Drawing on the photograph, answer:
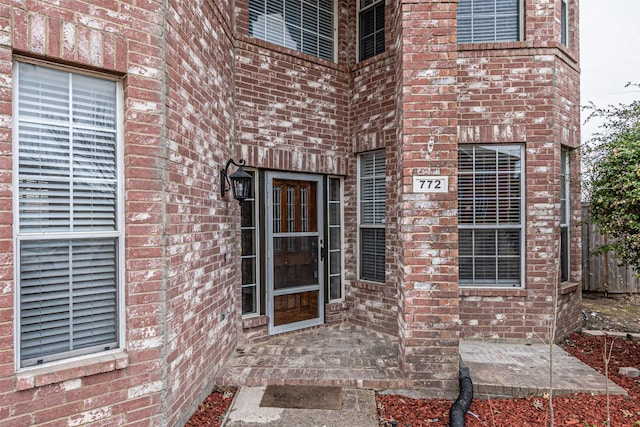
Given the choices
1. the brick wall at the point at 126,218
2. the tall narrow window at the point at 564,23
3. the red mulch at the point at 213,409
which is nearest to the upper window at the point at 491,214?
the tall narrow window at the point at 564,23

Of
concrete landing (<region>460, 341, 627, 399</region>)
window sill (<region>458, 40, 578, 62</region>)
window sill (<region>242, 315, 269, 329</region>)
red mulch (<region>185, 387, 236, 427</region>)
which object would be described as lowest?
red mulch (<region>185, 387, 236, 427</region>)

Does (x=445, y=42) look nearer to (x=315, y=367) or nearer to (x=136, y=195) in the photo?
(x=136, y=195)

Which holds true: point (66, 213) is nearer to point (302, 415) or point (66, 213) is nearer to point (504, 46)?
point (302, 415)

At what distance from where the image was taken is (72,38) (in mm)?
2277

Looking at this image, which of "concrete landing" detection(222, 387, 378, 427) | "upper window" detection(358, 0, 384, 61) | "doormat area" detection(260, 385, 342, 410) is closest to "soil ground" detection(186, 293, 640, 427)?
"concrete landing" detection(222, 387, 378, 427)

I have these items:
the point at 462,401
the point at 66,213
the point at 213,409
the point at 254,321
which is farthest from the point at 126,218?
the point at 462,401

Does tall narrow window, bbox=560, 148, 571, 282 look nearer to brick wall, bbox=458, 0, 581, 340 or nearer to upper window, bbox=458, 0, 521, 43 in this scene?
brick wall, bbox=458, 0, 581, 340

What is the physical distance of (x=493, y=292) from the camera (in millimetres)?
4727

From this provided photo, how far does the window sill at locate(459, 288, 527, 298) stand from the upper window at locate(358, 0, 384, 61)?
3565 mm

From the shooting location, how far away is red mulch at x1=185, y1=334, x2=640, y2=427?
2.96 meters

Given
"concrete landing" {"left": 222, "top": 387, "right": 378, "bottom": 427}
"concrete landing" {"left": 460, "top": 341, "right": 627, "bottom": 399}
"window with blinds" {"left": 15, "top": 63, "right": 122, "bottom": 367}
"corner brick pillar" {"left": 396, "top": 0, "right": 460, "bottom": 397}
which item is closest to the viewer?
"window with blinds" {"left": 15, "top": 63, "right": 122, "bottom": 367}

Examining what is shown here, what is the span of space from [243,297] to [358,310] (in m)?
1.76

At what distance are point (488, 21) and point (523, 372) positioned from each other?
4.37 metres

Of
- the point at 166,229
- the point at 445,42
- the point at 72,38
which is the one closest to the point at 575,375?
the point at 445,42
